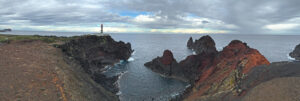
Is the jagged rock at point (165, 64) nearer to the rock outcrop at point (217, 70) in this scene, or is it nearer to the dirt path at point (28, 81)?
the rock outcrop at point (217, 70)

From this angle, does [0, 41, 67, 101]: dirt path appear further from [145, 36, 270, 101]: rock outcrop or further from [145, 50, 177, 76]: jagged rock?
[145, 50, 177, 76]: jagged rock

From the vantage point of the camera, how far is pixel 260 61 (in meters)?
24.5

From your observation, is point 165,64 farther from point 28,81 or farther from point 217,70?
point 28,81

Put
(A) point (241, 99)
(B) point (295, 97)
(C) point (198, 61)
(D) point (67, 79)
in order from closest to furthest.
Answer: (B) point (295, 97)
(A) point (241, 99)
(D) point (67, 79)
(C) point (198, 61)

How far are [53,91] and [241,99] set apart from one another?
57.8 feet

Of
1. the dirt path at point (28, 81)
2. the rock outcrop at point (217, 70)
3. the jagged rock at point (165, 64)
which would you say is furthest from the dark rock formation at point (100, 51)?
the dirt path at point (28, 81)

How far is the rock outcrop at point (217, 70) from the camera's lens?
20719 millimetres

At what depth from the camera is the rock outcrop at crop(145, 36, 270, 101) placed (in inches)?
816

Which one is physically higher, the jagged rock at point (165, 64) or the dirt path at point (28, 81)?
the dirt path at point (28, 81)

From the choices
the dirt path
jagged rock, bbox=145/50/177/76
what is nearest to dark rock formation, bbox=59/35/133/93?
jagged rock, bbox=145/50/177/76

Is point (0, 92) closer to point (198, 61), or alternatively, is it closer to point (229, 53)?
point (229, 53)

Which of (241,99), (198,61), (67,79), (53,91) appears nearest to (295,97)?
(241,99)

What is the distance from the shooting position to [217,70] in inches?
1181

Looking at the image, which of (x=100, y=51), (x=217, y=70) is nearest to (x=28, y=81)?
(x=217, y=70)
